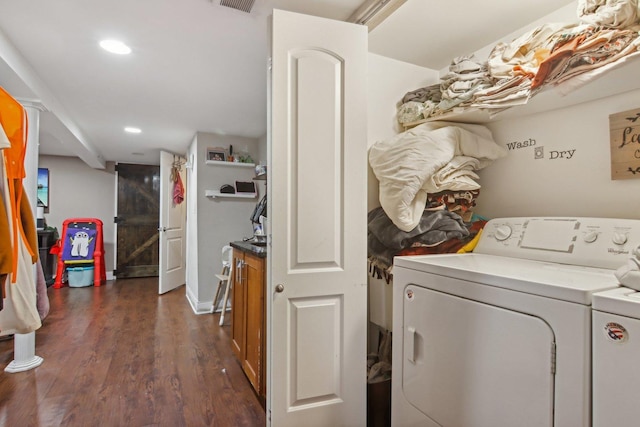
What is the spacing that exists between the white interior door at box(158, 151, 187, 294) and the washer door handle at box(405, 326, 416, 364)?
405cm

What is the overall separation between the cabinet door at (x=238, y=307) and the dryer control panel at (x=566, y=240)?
5.03 ft

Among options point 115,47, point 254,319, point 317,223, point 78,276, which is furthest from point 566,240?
point 78,276

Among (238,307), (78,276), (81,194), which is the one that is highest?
(81,194)

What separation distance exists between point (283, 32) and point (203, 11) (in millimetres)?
463

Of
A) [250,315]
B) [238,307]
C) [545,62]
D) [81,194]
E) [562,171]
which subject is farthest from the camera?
[81,194]

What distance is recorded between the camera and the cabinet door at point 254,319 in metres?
1.90

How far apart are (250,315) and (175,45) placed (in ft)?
5.49

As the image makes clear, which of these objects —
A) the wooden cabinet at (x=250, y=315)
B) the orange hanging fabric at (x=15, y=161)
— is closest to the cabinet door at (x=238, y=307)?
the wooden cabinet at (x=250, y=315)

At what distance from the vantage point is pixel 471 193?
5.61 ft

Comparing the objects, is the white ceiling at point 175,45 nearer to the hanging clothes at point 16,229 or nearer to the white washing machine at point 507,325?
the hanging clothes at point 16,229

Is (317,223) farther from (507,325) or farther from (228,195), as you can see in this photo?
(228,195)

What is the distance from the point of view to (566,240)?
1276 mm

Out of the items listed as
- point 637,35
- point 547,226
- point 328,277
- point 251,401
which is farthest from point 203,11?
point 251,401

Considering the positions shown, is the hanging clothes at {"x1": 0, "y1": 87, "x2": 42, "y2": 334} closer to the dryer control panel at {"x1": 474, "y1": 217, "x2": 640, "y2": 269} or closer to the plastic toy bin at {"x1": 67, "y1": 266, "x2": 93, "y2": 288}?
the dryer control panel at {"x1": 474, "y1": 217, "x2": 640, "y2": 269}
